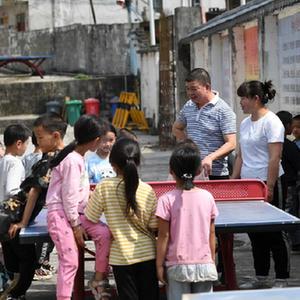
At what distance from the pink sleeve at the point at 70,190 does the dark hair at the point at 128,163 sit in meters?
0.31

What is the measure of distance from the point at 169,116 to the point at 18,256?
12963 mm

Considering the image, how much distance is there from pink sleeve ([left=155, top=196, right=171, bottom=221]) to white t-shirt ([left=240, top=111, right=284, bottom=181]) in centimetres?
171

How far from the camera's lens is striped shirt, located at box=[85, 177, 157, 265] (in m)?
5.21

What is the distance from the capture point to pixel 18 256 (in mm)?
6445

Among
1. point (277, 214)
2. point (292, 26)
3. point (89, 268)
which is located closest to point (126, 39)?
point (292, 26)

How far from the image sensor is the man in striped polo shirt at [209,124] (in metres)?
6.75

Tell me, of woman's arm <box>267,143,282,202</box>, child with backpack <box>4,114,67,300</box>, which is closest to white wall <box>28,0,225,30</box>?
woman's arm <box>267,143,282,202</box>

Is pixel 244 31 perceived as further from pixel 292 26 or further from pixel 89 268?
pixel 89 268

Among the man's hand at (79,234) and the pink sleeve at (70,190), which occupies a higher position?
the pink sleeve at (70,190)

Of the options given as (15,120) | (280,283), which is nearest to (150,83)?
(15,120)

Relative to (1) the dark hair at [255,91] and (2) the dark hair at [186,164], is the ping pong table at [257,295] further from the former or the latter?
(1) the dark hair at [255,91]

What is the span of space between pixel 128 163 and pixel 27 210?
3.05 ft

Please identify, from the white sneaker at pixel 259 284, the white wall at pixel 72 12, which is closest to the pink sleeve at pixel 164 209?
the white sneaker at pixel 259 284

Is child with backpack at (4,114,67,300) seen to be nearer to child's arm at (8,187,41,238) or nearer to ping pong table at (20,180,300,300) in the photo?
child's arm at (8,187,41,238)
